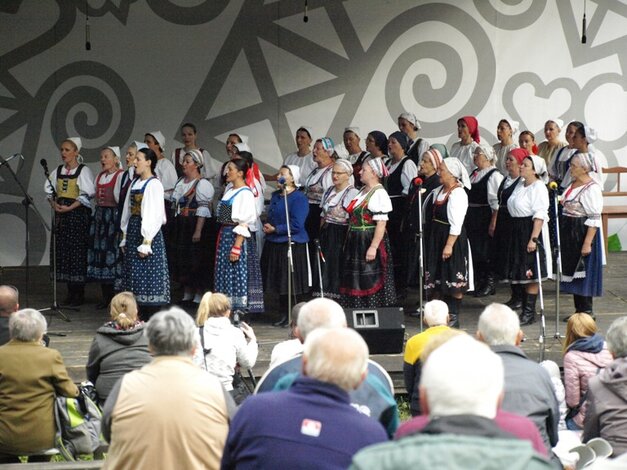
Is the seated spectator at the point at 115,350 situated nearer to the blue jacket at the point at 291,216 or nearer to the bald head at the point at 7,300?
the bald head at the point at 7,300

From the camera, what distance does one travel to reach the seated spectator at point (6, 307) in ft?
17.4

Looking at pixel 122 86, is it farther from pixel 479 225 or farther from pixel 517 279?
pixel 517 279

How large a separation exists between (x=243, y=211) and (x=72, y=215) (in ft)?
5.89

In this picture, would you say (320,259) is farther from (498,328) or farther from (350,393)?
(350,393)

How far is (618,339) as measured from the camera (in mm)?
4426

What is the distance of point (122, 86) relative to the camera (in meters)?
11.0

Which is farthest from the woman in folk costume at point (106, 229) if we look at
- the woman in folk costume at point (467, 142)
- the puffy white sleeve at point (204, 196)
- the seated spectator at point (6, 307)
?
the seated spectator at point (6, 307)

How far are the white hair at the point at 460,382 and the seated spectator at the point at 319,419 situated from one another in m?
0.47

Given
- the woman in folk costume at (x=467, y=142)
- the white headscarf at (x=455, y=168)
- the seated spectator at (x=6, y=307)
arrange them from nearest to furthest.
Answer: the seated spectator at (x=6, y=307), the white headscarf at (x=455, y=168), the woman in folk costume at (x=467, y=142)

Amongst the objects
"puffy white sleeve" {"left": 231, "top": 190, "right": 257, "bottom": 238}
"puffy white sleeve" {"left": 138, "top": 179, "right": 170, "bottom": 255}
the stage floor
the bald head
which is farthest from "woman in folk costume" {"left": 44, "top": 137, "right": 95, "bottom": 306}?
the bald head

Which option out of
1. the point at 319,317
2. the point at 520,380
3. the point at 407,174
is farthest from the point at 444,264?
the point at 319,317

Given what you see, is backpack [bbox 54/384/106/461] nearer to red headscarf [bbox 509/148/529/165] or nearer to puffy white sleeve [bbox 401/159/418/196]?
red headscarf [bbox 509/148/529/165]

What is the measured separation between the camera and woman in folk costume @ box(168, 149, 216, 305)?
859 cm

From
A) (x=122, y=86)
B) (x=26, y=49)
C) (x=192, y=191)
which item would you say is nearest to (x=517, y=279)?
(x=192, y=191)
